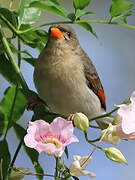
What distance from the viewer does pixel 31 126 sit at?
0.67 metres

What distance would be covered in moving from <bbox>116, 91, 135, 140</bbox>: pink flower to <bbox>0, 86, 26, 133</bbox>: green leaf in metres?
0.28

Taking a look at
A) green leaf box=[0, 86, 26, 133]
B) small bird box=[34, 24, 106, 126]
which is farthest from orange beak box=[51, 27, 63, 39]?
green leaf box=[0, 86, 26, 133]

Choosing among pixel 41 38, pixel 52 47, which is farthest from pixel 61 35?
pixel 41 38

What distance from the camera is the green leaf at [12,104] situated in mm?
889

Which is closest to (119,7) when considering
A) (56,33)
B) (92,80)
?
(56,33)

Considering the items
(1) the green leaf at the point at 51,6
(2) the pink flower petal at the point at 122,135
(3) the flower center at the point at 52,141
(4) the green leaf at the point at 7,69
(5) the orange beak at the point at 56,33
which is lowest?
(5) the orange beak at the point at 56,33

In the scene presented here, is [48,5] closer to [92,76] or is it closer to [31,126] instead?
[31,126]

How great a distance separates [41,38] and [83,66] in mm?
365

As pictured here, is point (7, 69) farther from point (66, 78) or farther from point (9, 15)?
point (66, 78)

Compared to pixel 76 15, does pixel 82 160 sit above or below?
below

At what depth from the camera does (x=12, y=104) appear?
89 centimetres

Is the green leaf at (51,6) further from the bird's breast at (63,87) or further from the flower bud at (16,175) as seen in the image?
the bird's breast at (63,87)

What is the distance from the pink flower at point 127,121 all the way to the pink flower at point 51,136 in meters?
0.08

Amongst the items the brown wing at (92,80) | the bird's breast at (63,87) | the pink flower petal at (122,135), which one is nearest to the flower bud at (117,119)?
the pink flower petal at (122,135)
